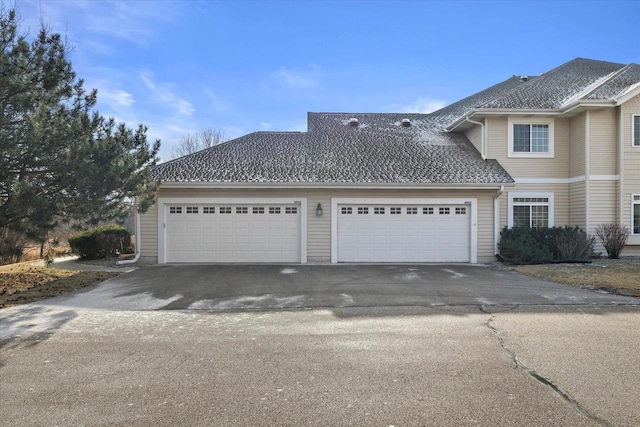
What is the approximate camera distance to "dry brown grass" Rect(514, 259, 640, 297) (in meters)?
9.68

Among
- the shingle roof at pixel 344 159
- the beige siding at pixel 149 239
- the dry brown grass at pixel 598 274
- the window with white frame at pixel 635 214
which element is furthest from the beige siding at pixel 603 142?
the beige siding at pixel 149 239

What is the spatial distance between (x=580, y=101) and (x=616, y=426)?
1395 cm

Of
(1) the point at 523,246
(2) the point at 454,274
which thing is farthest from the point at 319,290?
(1) the point at 523,246

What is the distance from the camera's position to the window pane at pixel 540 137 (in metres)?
15.8

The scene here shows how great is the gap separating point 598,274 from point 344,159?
29.1 ft

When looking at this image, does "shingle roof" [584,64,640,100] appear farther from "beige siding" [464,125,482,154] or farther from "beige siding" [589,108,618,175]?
"beige siding" [464,125,482,154]

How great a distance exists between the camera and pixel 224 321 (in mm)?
6941

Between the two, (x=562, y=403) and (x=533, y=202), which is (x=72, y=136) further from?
(x=533, y=202)

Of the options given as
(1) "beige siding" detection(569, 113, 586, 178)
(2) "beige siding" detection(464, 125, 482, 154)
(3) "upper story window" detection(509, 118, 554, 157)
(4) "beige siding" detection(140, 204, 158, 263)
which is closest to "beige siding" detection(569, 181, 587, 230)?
(1) "beige siding" detection(569, 113, 586, 178)

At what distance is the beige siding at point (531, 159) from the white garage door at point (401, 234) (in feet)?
9.91

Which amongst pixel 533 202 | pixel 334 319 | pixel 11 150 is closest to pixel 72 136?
pixel 11 150

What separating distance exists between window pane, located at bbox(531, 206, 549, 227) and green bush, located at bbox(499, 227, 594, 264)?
3.67 ft

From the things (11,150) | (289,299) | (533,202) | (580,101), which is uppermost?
(580,101)

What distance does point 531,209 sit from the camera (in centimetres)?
1552
